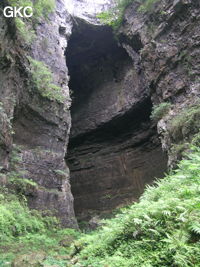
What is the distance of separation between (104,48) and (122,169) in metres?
11.3

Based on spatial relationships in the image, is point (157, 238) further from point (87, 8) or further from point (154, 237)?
point (87, 8)

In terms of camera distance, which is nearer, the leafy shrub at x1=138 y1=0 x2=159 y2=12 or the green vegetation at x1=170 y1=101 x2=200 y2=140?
the green vegetation at x1=170 y1=101 x2=200 y2=140

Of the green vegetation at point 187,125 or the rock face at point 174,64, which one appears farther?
the rock face at point 174,64

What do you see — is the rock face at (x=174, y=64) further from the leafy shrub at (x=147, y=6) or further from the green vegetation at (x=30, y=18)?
the green vegetation at (x=30, y=18)

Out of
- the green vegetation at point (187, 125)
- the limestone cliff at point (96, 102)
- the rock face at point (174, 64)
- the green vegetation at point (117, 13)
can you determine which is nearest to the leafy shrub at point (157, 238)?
the green vegetation at point (187, 125)

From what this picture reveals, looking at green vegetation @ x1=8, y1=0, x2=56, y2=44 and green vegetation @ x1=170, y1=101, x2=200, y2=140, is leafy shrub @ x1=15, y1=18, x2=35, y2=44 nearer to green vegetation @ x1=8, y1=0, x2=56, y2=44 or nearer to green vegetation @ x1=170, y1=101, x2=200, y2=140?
green vegetation @ x1=8, y1=0, x2=56, y2=44

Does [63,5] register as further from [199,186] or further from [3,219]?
[199,186]

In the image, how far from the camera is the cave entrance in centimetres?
1777

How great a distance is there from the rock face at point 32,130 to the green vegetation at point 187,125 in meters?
5.85

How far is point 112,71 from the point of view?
875 inches

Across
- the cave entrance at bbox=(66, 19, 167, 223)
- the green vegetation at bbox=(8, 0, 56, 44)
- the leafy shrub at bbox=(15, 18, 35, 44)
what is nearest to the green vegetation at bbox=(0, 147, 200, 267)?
the leafy shrub at bbox=(15, 18, 35, 44)

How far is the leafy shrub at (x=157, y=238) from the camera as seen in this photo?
115 inches

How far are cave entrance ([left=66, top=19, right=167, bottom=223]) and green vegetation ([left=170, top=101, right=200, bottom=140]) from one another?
6.43 meters

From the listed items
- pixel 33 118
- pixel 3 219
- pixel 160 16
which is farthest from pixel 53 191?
pixel 160 16
